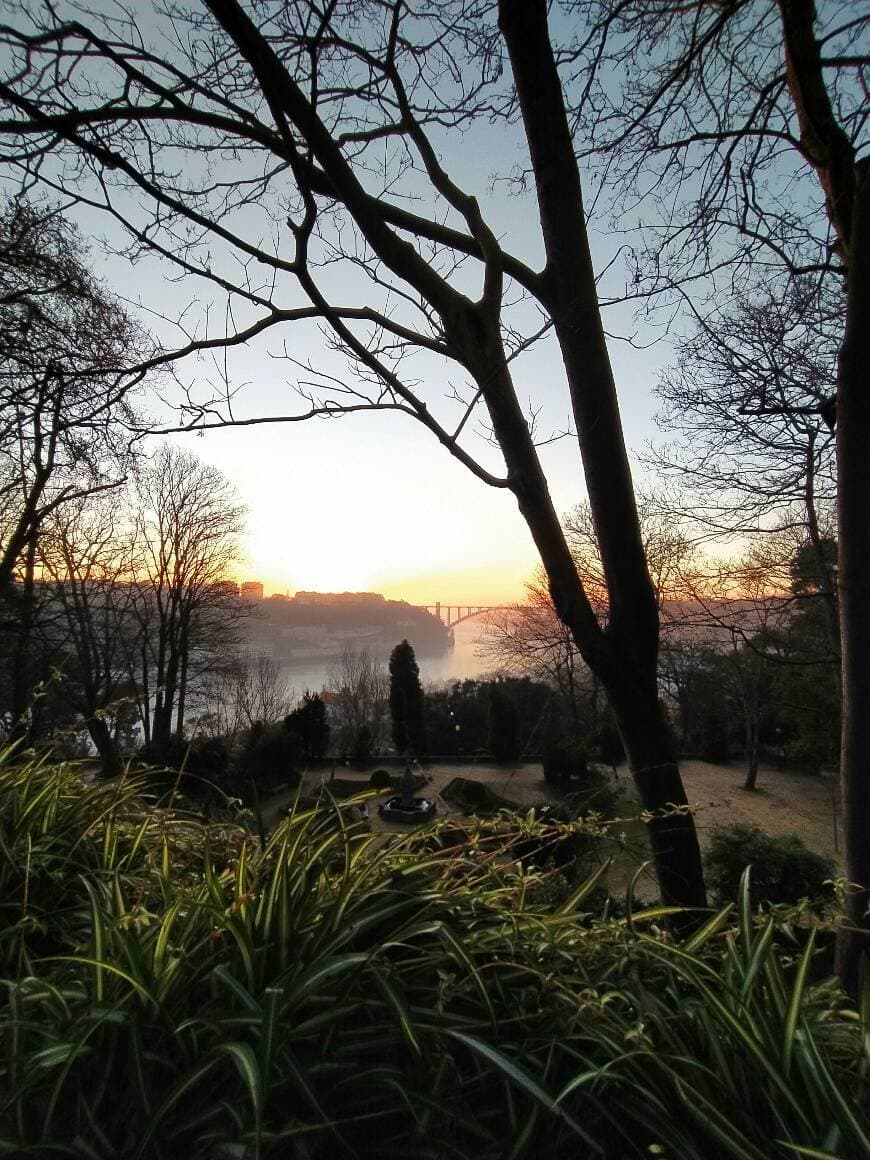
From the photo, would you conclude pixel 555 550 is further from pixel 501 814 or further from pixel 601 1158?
pixel 601 1158

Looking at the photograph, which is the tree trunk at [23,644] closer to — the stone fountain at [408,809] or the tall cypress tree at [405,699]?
the stone fountain at [408,809]

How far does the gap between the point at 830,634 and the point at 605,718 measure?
15.6 m

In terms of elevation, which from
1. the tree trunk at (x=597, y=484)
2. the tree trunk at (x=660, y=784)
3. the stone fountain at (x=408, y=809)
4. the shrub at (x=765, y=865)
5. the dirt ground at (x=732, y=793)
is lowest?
the dirt ground at (x=732, y=793)

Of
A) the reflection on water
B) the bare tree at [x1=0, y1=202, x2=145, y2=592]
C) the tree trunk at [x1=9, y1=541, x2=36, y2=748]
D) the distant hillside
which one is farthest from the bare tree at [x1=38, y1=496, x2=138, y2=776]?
the reflection on water

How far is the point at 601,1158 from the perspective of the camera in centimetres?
76

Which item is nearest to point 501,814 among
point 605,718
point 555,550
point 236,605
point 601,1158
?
point 601,1158

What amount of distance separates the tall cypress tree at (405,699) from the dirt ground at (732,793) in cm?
205

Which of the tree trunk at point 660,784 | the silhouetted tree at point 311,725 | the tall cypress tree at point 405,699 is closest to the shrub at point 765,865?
the tree trunk at point 660,784

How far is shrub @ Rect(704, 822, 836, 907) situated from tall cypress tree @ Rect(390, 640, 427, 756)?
13.7m

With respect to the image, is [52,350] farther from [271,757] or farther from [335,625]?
[335,625]

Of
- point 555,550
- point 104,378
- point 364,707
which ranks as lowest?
point 364,707

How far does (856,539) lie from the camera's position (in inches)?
105

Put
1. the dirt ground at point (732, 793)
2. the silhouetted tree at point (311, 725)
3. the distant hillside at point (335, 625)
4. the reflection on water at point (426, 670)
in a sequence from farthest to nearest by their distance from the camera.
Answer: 1. the distant hillside at point (335, 625)
2. the reflection on water at point (426, 670)
3. the silhouetted tree at point (311, 725)
4. the dirt ground at point (732, 793)

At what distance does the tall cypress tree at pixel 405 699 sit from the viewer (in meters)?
22.1
